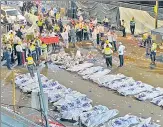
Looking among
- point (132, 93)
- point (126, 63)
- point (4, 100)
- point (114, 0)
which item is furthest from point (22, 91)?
point (114, 0)

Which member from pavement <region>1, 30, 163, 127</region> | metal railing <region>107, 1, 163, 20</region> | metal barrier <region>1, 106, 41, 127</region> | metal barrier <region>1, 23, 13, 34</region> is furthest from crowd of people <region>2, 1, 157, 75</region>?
metal barrier <region>1, 106, 41, 127</region>

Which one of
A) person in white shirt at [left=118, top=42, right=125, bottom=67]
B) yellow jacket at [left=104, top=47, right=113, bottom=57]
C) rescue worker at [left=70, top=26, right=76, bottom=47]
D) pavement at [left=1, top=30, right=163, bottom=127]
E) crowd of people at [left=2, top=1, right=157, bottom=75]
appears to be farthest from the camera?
rescue worker at [left=70, top=26, right=76, bottom=47]

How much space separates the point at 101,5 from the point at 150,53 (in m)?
10.8

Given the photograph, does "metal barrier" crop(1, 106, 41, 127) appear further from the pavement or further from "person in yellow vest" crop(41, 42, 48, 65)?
"person in yellow vest" crop(41, 42, 48, 65)

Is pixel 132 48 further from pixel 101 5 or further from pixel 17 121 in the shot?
pixel 17 121

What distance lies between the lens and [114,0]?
35.7 meters

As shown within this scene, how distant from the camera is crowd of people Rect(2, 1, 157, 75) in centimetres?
2603

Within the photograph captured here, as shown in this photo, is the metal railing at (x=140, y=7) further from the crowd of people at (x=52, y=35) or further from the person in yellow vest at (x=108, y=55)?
the person in yellow vest at (x=108, y=55)

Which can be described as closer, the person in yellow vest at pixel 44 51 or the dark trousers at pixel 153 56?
the dark trousers at pixel 153 56

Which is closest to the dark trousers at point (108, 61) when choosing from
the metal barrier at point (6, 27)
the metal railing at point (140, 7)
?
the metal railing at point (140, 7)

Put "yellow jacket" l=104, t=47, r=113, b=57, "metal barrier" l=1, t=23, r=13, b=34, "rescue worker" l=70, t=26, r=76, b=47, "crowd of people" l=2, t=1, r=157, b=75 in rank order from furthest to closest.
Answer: "metal barrier" l=1, t=23, r=13, b=34 < "rescue worker" l=70, t=26, r=76, b=47 < "crowd of people" l=2, t=1, r=157, b=75 < "yellow jacket" l=104, t=47, r=113, b=57

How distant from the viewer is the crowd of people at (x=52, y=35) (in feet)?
85.4

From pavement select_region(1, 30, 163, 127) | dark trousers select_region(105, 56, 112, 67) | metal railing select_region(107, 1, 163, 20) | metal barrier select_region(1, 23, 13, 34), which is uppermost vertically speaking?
metal railing select_region(107, 1, 163, 20)

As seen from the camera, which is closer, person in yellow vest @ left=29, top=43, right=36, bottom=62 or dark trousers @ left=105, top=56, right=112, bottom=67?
dark trousers @ left=105, top=56, right=112, bottom=67
